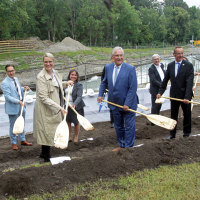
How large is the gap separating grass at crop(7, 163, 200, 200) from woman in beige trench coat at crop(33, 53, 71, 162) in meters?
1.35

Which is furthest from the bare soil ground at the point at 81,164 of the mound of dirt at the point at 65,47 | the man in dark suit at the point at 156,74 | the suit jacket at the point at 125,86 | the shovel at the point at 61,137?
the mound of dirt at the point at 65,47

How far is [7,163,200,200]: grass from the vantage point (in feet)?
10.9

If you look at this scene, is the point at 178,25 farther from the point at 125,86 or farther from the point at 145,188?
the point at 145,188

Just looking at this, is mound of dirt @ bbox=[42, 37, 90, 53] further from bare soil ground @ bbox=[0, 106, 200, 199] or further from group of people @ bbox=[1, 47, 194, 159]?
bare soil ground @ bbox=[0, 106, 200, 199]

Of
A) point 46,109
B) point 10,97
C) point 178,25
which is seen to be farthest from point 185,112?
point 178,25

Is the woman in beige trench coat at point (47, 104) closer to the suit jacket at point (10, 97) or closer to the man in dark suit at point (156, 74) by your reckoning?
the suit jacket at point (10, 97)

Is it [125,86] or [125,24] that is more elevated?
[125,24]

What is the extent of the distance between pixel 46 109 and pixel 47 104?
0.56 feet

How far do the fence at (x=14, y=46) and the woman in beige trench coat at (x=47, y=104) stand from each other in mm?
31949

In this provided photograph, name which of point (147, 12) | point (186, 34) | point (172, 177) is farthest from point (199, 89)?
point (186, 34)

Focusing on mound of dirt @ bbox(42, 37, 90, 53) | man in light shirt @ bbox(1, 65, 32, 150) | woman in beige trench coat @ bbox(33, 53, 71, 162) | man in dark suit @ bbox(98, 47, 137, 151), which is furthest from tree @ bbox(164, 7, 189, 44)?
woman in beige trench coat @ bbox(33, 53, 71, 162)

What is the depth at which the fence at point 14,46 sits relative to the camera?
3465 cm

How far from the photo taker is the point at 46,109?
4.65 meters

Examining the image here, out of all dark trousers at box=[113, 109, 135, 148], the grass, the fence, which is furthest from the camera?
the fence
